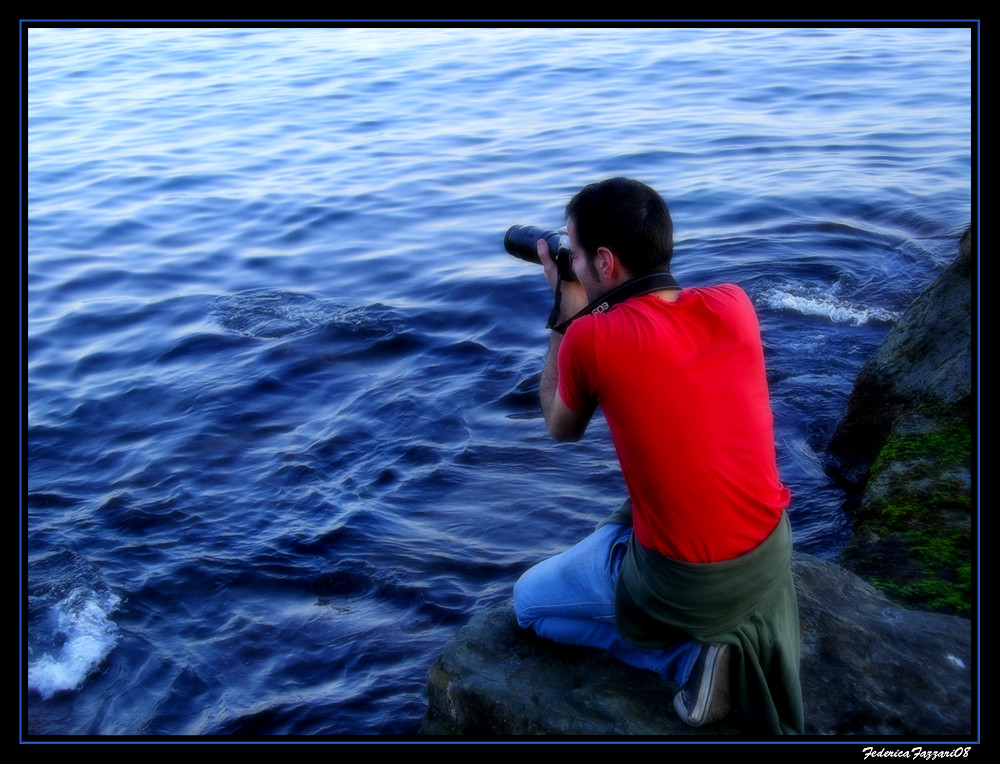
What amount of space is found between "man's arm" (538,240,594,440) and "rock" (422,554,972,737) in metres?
0.78

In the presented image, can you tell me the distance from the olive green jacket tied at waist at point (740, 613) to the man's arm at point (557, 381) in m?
0.38

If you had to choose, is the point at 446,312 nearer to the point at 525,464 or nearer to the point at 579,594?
the point at 525,464

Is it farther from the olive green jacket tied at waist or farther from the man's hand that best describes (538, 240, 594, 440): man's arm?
the olive green jacket tied at waist

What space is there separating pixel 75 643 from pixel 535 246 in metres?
2.88

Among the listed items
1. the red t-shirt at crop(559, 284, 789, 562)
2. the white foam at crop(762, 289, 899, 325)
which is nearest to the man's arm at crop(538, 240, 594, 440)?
the red t-shirt at crop(559, 284, 789, 562)

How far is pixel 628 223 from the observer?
270 cm

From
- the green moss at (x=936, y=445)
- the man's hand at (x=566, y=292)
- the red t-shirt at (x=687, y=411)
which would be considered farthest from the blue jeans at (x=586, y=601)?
the green moss at (x=936, y=445)

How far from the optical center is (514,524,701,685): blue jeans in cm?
300

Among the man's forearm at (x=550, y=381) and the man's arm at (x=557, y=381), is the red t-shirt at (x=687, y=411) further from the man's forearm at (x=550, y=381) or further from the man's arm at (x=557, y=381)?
the man's forearm at (x=550, y=381)

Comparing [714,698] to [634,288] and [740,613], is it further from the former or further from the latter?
[634,288]

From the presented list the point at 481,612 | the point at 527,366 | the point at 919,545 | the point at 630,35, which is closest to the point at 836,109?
the point at 630,35

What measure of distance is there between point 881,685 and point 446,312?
5.38 meters

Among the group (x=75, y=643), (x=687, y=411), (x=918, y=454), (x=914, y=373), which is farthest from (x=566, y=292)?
(x=75, y=643)

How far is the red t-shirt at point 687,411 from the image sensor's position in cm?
253
